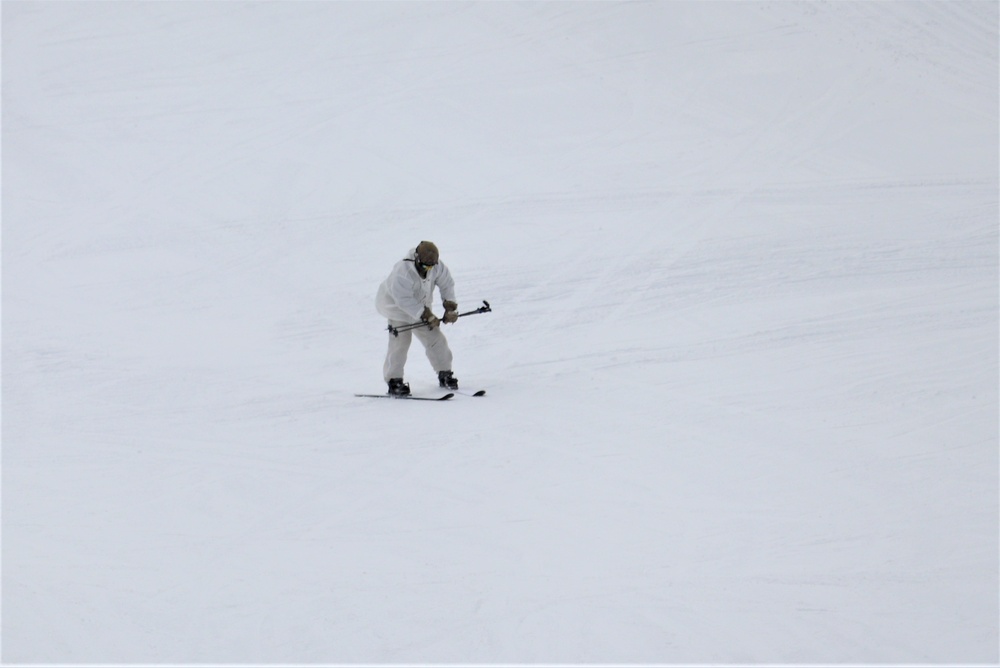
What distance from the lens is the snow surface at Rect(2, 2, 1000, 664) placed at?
5.60 metres

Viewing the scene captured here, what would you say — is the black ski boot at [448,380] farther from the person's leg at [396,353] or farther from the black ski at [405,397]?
the person's leg at [396,353]

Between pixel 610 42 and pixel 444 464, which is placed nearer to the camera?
pixel 444 464

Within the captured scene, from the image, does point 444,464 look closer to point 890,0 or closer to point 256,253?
point 256,253

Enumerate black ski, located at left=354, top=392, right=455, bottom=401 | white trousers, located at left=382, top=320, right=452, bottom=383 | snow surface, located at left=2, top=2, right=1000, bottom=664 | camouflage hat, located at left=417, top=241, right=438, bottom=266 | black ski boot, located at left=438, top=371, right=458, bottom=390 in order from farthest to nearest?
black ski boot, located at left=438, top=371, right=458, bottom=390
white trousers, located at left=382, top=320, right=452, bottom=383
black ski, located at left=354, top=392, right=455, bottom=401
camouflage hat, located at left=417, top=241, right=438, bottom=266
snow surface, located at left=2, top=2, right=1000, bottom=664

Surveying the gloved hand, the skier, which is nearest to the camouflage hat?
the skier

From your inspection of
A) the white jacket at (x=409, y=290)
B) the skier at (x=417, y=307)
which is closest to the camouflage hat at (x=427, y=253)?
the skier at (x=417, y=307)

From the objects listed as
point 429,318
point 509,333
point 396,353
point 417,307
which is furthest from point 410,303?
point 509,333

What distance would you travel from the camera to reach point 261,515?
6.82 metres

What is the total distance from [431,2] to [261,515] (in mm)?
15261

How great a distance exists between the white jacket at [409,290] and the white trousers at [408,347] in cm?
16

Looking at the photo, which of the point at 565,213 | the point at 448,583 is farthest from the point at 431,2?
the point at 448,583

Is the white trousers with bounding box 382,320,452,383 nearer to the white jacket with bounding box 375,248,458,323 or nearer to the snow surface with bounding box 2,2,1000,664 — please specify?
the white jacket with bounding box 375,248,458,323

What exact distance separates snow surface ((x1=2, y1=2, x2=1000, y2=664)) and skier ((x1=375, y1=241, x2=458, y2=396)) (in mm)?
493

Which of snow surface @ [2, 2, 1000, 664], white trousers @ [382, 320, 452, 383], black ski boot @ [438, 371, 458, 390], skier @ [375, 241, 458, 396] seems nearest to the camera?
snow surface @ [2, 2, 1000, 664]
